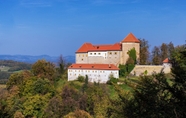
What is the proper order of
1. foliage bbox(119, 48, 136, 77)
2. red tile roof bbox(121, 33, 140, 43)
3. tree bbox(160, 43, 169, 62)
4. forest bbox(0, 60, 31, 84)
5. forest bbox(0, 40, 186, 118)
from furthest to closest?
forest bbox(0, 60, 31, 84), tree bbox(160, 43, 169, 62), red tile roof bbox(121, 33, 140, 43), foliage bbox(119, 48, 136, 77), forest bbox(0, 40, 186, 118)

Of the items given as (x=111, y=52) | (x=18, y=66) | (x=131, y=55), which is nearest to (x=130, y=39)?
(x=131, y=55)

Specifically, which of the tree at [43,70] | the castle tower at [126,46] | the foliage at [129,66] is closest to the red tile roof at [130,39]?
the castle tower at [126,46]

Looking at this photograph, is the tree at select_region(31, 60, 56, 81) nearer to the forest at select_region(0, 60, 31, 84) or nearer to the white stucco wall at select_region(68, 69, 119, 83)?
the white stucco wall at select_region(68, 69, 119, 83)

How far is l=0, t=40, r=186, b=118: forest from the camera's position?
23.6 ft

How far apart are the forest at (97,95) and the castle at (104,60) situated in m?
1.29

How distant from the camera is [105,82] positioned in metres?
36.3

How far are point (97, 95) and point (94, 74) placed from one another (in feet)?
28.0

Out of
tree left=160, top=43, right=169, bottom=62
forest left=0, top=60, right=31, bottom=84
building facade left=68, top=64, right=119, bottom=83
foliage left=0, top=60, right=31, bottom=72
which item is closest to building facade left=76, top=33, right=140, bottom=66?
building facade left=68, top=64, right=119, bottom=83

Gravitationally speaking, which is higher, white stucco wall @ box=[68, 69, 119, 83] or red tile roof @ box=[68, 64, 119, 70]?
red tile roof @ box=[68, 64, 119, 70]

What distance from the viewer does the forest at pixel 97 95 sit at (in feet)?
23.6

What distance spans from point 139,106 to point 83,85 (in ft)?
90.2

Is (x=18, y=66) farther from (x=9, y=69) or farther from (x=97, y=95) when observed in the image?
(x=97, y=95)

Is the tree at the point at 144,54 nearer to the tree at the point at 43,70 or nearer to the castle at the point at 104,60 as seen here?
the castle at the point at 104,60

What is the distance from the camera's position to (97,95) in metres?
29.1
